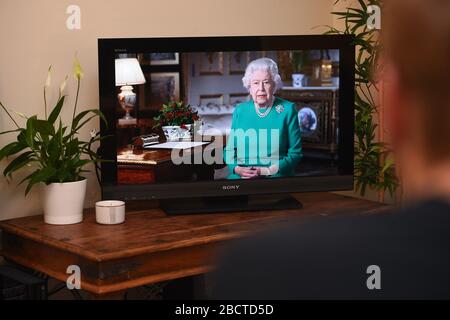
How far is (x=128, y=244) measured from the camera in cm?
257

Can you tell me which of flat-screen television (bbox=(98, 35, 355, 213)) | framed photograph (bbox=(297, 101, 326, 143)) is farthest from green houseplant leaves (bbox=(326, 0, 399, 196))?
framed photograph (bbox=(297, 101, 326, 143))

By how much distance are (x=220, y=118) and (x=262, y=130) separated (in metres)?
0.19

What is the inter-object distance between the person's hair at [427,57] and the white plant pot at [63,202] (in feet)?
7.45

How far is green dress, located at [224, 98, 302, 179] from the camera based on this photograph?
3.11 metres

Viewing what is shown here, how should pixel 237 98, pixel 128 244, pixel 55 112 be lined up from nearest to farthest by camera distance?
pixel 128 244, pixel 55 112, pixel 237 98

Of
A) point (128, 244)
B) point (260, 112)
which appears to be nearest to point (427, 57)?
point (128, 244)

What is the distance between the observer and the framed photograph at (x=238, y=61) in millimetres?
3064

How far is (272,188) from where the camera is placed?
127 inches

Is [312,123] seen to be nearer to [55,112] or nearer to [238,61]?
[238,61]

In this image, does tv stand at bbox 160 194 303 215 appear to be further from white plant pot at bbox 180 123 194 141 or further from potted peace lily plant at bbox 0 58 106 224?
potted peace lily plant at bbox 0 58 106 224

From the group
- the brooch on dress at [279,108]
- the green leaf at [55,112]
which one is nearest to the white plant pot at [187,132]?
the brooch on dress at [279,108]

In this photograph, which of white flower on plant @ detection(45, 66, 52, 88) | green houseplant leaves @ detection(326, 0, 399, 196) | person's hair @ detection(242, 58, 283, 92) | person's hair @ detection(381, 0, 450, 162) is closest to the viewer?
person's hair @ detection(381, 0, 450, 162)

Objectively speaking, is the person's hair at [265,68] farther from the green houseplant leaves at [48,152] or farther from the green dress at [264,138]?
the green houseplant leaves at [48,152]

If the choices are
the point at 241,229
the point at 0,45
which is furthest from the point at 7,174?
the point at 241,229
